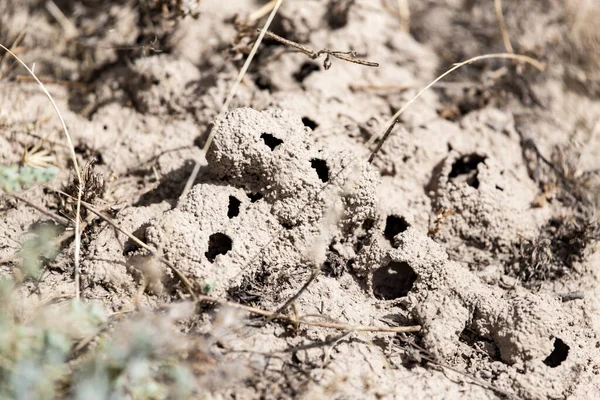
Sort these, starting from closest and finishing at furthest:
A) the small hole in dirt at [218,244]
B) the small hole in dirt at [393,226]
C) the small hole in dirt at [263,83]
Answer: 1. the small hole in dirt at [218,244]
2. the small hole in dirt at [393,226]
3. the small hole in dirt at [263,83]

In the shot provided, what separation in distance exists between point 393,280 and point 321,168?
0.60 m

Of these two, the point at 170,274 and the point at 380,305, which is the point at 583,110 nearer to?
the point at 380,305

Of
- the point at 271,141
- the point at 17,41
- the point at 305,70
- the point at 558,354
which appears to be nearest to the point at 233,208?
the point at 271,141

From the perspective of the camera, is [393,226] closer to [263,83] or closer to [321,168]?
[321,168]

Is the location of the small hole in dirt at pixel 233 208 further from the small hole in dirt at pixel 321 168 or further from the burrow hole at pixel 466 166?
the burrow hole at pixel 466 166

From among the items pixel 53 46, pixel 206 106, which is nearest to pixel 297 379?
pixel 206 106

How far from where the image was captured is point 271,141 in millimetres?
2375

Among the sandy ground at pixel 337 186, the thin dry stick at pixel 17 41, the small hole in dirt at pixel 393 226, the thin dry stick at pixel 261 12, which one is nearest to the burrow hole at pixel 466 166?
the sandy ground at pixel 337 186

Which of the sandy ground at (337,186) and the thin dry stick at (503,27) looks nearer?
the sandy ground at (337,186)

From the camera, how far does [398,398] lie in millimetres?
2078

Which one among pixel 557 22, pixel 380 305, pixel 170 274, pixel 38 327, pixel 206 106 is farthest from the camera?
pixel 557 22

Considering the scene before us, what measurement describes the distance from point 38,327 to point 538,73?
3.04 m

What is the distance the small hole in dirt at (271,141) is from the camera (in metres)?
2.35

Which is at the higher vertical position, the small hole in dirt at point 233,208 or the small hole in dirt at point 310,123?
the small hole in dirt at point 310,123
